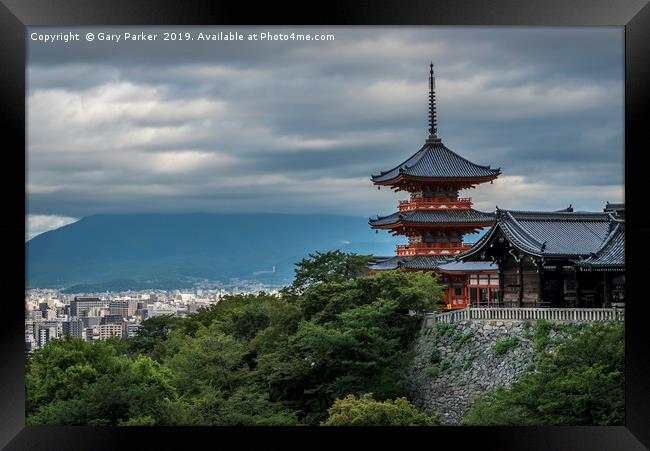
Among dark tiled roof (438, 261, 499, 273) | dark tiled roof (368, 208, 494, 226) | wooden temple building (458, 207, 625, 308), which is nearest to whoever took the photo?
wooden temple building (458, 207, 625, 308)

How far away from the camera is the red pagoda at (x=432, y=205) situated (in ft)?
53.2

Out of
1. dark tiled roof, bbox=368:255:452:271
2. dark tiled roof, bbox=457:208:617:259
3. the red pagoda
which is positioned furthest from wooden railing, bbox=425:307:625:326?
the red pagoda

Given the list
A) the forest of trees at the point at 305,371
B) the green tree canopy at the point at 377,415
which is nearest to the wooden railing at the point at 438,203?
the forest of trees at the point at 305,371

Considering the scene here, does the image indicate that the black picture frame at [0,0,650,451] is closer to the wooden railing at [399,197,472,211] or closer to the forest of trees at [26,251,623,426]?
the forest of trees at [26,251,623,426]

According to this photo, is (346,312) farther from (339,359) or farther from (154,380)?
(154,380)

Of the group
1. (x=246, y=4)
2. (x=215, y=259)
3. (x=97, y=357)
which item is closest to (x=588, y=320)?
(x=97, y=357)

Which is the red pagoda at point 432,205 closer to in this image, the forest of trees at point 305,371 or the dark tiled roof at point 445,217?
the dark tiled roof at point 445,217

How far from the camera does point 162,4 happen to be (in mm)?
5656

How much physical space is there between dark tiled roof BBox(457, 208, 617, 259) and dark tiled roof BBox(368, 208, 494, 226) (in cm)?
253

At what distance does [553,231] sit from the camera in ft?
Result: 43.3

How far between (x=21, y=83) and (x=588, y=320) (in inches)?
324

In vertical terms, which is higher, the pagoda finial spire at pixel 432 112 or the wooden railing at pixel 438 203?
the pagoda finial spire at pixel 432 112

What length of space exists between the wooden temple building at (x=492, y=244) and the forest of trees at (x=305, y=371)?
0.93m

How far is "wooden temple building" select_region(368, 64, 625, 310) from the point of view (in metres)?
12.7
